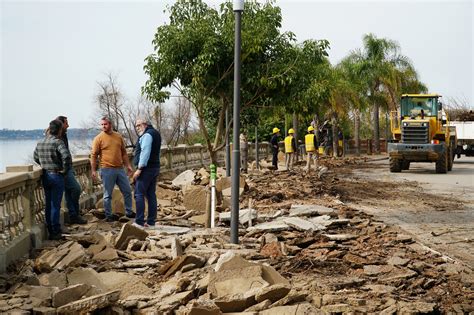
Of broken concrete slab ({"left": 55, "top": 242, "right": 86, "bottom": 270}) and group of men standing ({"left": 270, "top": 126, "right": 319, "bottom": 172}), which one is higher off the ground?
group of men standing ({"left": 270, "top": 126, "right": 319, "bottom": 172})

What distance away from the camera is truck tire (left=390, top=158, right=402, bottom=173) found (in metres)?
28.4

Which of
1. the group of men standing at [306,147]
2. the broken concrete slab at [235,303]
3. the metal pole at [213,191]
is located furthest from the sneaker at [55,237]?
the group of men standing at [306,147]

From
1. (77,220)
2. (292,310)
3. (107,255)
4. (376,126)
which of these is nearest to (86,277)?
(107,255)

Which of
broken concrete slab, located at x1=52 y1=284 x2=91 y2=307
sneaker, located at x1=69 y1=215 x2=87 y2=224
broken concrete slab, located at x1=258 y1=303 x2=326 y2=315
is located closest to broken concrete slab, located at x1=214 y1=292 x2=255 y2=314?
broken concrete slab, located at x1=258 y1=303 x2=326 y2=315

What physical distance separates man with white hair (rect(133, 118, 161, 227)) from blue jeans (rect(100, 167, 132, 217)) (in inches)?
24.2

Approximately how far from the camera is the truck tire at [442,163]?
90.0ft

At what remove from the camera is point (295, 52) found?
55.4 ft

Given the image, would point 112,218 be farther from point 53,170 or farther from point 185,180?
point 185,180

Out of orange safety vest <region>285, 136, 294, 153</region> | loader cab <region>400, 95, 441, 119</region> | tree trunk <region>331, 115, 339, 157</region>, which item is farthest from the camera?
tree trunk <region>331, 115, 339, 157</region>

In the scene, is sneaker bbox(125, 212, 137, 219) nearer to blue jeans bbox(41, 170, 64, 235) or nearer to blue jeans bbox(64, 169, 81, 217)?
blue jeans bbox(64, 169, 81, 217)

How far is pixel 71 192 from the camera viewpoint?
437 inches

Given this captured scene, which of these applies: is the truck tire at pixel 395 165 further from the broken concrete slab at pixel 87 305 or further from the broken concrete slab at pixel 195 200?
the broken concrete slab at pixel 87 305

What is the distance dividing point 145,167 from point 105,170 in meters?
0.94

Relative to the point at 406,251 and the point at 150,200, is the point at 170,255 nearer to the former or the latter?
the point at 150,200
